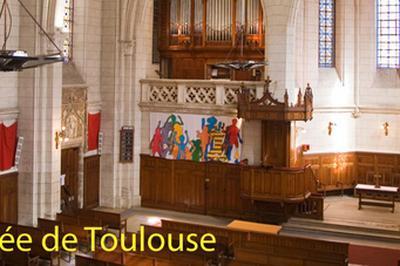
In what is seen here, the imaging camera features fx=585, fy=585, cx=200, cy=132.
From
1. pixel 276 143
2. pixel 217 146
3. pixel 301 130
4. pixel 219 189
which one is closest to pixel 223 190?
pixel 219 189

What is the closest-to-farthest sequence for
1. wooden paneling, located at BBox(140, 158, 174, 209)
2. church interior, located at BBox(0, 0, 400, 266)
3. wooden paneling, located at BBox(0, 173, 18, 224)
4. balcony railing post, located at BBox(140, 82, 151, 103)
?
church interior, located at BBox(0, 0, 400, 266) < wooden paneling, located at BBox(0, 173, 18, 224) < wooden paneling, located at BBox(140, 158, 174, 209) < balcony railing post, located at BBox(140, 82, 151, 103)

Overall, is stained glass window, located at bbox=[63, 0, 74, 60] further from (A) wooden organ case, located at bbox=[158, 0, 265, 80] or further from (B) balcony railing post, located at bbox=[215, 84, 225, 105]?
(B) balcony railing post, located at bbox=[215, 84, 225, 105]

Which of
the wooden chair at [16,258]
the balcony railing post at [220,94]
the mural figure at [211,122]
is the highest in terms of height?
the balcony railing post at [220,94]

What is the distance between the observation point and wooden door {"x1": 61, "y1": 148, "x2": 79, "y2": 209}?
19.9m

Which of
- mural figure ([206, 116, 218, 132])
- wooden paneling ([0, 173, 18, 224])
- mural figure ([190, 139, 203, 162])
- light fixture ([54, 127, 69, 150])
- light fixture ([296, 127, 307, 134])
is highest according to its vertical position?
mural figure ([206, 116, 218, 132])

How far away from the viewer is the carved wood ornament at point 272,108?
60.3ft

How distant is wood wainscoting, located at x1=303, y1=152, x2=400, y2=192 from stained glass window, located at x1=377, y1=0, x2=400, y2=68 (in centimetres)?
A: 372

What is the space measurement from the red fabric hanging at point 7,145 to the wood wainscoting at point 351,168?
1073 cm

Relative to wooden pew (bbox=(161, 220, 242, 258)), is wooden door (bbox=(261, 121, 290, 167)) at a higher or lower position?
higher

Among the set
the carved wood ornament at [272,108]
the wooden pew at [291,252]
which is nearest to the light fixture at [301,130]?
the carved wood ornament at [272,108]

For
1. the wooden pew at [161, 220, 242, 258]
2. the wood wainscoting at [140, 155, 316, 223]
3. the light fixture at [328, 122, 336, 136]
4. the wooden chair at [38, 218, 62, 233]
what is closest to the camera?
the wooden pew at [161, 220, 242, 258]

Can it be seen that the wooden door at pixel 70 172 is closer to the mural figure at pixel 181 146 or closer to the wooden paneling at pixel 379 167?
the mural figure at pixel 181 146

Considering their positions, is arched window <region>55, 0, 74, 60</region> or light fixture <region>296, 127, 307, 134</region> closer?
arched window <region>55, 0, 74, 60</region>

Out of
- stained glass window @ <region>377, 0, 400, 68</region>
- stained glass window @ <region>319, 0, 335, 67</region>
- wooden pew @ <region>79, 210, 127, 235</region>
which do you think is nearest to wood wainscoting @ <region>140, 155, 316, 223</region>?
wooden pew @ <region>79, 210, 127, 235</region>
